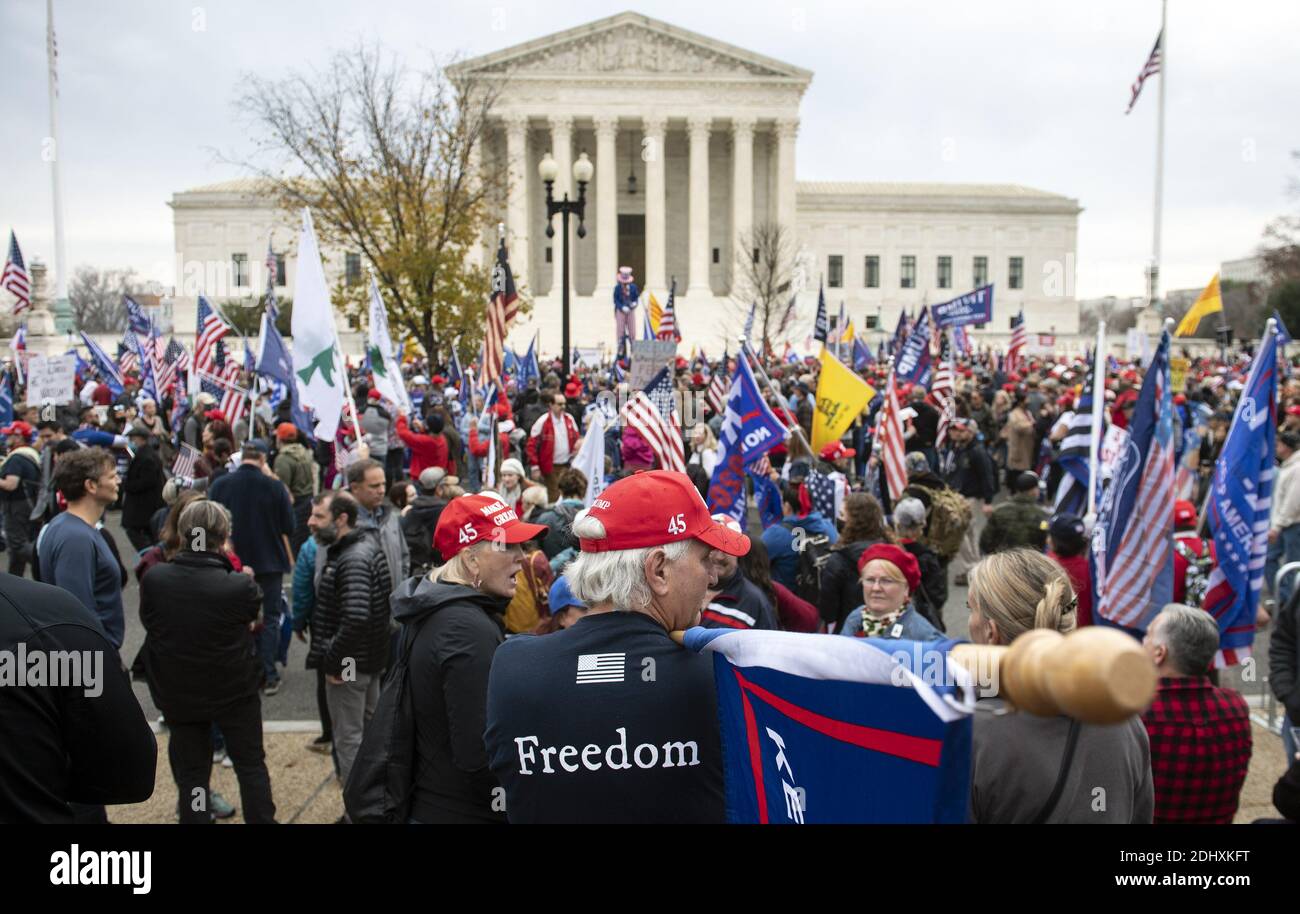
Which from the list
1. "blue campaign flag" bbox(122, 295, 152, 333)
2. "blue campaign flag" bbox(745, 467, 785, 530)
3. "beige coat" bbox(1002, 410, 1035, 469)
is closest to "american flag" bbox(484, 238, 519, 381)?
"blue campaign flag" bbox(745, 467, 785, 530)

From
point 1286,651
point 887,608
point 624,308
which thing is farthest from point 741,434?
point 624,308

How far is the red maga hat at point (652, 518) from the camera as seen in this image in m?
2.17

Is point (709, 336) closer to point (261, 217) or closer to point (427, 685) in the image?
point (261, 217)

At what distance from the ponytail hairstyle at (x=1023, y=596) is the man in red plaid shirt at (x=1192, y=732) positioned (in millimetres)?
823

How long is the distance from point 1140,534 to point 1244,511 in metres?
0.85

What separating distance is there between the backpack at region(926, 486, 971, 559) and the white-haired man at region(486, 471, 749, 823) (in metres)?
5.36

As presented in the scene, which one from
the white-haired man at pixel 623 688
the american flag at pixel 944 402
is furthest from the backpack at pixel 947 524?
the white-haired man at pixel 623 688

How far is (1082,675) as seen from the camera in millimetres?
941

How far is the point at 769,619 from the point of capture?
454 centimetres

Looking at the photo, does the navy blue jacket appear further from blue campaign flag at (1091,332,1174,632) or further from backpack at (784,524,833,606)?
blue campaign flag at (1091,332,1174,632)

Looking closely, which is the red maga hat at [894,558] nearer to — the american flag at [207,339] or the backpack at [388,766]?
the backpack at [388,766]

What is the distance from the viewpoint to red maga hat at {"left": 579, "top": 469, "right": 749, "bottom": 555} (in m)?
2.17

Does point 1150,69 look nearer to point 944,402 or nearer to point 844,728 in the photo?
point 944,402
